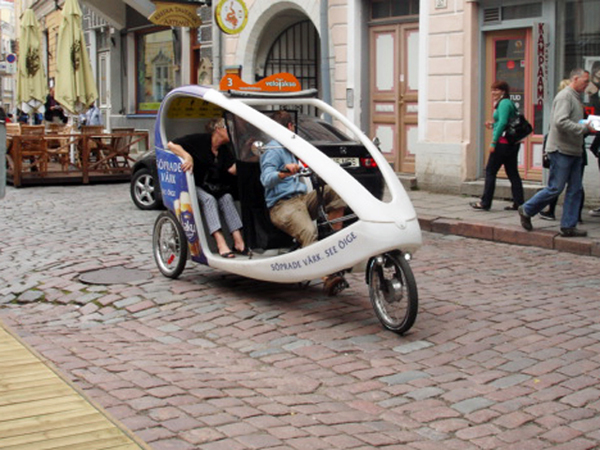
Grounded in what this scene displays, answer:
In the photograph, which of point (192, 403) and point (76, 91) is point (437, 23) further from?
point (192, 403)

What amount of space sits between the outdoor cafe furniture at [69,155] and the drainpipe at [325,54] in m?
4.01

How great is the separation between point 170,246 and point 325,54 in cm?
835

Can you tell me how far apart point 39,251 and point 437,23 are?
738cm

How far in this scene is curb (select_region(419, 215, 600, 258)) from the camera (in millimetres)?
9680

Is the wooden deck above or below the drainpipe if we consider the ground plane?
below

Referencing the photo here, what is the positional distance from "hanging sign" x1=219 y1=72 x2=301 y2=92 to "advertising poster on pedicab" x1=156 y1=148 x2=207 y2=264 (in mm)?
757

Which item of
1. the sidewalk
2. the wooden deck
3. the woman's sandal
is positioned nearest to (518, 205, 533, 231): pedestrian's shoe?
the sidewalk

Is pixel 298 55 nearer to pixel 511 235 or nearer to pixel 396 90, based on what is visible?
pixel 396 90

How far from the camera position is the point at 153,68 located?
25922mm

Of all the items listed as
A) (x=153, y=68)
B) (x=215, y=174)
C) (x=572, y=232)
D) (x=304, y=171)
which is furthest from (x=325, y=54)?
(x=153, y=68)

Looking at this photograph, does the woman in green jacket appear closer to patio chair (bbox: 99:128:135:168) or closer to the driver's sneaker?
→ the driver's sneaker

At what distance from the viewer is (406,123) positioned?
1580 cm

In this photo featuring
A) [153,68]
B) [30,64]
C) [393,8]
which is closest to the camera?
[393,8]

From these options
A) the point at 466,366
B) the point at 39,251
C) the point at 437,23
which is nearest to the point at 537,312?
the point at 466,366
